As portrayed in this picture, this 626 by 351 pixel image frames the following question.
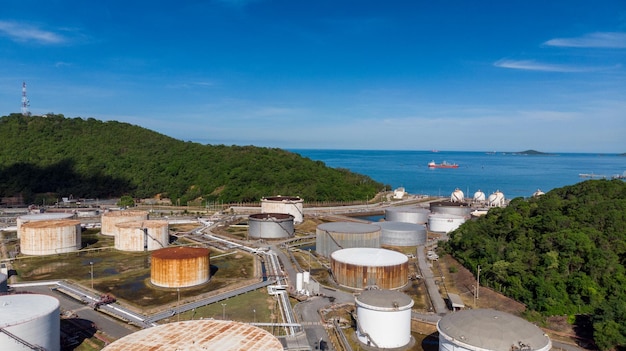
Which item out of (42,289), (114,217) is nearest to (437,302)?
(42,289)

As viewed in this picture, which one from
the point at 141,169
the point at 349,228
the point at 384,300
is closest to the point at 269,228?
the point at 349,228

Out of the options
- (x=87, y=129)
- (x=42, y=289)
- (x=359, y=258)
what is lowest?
(x=42, y=289)

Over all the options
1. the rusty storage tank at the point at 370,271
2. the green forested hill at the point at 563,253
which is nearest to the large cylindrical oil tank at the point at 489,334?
the green forested hill at the point at 563,253

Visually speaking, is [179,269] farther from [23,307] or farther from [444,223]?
[444,223]

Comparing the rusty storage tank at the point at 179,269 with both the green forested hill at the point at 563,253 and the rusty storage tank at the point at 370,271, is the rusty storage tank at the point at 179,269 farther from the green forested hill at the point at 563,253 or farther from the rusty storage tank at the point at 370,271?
the green forested hill at the point at 563,253

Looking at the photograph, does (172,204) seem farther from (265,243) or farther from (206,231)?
(265,243)

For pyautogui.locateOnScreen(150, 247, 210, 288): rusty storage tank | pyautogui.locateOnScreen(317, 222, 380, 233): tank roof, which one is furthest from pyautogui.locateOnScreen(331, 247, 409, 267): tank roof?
pyautogui.locateOnScreen(150, 247, 210, 288): rusty storage tank
